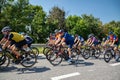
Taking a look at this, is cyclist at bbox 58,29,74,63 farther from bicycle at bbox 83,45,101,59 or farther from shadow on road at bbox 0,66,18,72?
shadow on road at bbox 0,66,18,72

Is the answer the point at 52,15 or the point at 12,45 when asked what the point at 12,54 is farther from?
the point at 52,15

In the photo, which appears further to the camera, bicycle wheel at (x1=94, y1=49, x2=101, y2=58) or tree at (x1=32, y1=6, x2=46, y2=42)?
tree at (x1=32, y1=6, x2=46, y2=42)

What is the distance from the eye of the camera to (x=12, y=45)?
10.9 m

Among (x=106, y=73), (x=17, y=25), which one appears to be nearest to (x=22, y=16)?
(x=17, y=25)

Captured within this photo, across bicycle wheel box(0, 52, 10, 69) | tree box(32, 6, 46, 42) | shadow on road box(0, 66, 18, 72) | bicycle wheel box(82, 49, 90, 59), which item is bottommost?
shadow on road box(0, 66, 18, 72)

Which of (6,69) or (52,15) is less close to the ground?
(52,15)

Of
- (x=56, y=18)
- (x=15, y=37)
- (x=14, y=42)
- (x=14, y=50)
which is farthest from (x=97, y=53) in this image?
(x=56, y=18)

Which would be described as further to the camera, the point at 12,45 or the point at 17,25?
the point at 17,25

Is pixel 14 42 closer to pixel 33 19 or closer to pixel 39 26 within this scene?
pixel 39 26

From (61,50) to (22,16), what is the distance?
1557 inches

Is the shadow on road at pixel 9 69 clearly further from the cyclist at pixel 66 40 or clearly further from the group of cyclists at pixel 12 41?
the cyclist at pixel 66 40

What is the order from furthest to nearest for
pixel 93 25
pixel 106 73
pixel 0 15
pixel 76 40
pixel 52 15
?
pixel 93 25 < pixel 52 15 < pixel 0 15 < pixel 76 40 < pixel 106 73

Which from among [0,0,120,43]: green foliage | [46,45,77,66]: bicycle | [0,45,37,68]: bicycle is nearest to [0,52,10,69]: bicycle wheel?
[0,45,37,68]: bicycle

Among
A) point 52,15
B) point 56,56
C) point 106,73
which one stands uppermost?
point 52,15
